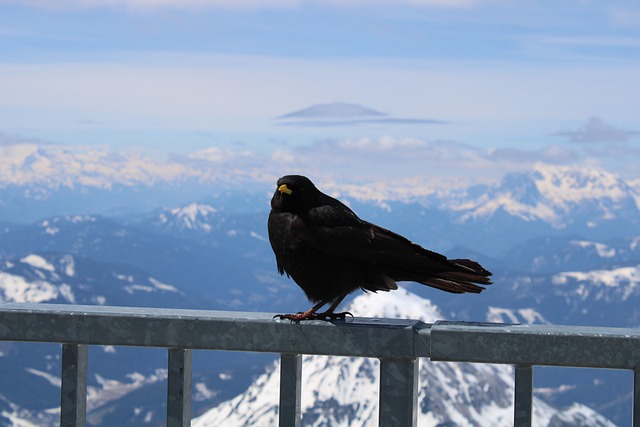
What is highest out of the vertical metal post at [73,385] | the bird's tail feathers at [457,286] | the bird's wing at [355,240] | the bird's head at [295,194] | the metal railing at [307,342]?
the bird's head at [295,194]

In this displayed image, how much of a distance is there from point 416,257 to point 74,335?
1.47 meters

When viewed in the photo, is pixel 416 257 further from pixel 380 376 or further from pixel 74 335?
pixel 74 335

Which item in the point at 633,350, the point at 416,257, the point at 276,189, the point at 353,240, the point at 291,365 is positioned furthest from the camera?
the point at 276,189

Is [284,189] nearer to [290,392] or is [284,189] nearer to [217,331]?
[217,331]

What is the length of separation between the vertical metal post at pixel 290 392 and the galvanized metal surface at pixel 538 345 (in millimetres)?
493

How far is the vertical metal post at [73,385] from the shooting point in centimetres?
348

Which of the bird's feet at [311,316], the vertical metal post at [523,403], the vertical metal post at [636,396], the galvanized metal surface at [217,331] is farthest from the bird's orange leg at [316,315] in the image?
the vertical metal post at [636,396]

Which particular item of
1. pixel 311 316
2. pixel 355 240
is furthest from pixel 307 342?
pixel 355 240

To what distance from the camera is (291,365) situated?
3377mm

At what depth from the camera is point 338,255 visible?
4457mm

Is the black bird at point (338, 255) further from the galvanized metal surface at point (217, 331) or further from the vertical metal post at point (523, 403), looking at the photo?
the vertical metal post at point (523, 403)

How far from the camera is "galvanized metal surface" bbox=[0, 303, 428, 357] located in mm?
3344

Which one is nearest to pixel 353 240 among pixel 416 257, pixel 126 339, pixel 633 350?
pixel 416 257

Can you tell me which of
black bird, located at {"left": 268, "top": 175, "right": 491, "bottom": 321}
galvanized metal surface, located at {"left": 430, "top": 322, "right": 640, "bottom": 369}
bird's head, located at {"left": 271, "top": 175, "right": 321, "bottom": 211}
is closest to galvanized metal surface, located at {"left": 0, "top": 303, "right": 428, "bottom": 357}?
galvanized metal surface, located at {"left": 430, "top": 322, "right": 640, "bottom": 369}
